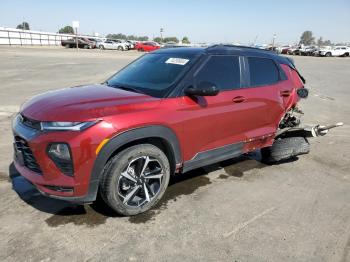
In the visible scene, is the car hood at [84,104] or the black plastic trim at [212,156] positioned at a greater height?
the car hood at [84,104]

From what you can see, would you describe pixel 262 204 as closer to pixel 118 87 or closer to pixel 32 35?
pixel 118 87

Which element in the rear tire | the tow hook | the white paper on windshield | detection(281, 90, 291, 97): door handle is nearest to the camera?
the white paper on windshield

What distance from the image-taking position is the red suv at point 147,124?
3.27 meters

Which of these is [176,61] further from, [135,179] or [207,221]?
[207,221]

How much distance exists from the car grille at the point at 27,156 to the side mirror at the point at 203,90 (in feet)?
5.74

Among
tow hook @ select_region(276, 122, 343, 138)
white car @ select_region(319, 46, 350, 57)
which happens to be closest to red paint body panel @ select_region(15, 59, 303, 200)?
tow hook @ select_region(276, 122, 343, 138)

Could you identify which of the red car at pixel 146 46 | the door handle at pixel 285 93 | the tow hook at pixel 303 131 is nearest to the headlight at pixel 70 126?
the door handle at pixel 285 93

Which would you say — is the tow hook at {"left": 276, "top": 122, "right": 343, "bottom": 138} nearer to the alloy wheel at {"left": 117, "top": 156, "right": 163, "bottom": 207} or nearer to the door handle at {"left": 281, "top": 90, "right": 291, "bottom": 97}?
the door handle at {"left": 281, "top": 90, "right": 291, "bottom": 97}

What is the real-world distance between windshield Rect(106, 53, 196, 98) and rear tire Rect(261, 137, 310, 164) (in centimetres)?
213

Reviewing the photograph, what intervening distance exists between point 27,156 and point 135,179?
43.4 inches

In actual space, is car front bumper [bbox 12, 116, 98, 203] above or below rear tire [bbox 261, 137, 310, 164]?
above

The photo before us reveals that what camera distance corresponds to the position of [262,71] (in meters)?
5.09

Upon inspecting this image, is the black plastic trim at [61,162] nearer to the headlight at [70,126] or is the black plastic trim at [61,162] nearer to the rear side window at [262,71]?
the headlight at [70,126]

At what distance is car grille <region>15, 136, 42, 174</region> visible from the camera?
3.40m
